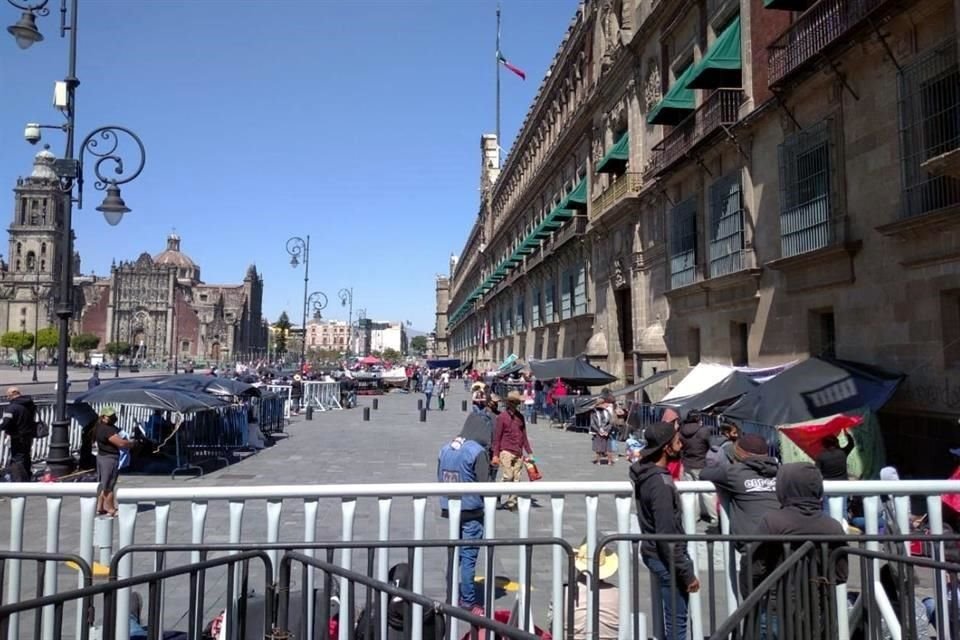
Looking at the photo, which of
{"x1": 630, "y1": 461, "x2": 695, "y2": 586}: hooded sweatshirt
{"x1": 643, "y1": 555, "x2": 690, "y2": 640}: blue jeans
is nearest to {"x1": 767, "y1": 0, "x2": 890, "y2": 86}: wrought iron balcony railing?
{"x1": 630, "y1": 461, "x2": 695, "y2": 586}: hooded sweatshirt

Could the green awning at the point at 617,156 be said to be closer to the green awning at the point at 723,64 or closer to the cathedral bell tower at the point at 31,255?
the green awning at the point at 723,64

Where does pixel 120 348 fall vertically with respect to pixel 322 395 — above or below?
above

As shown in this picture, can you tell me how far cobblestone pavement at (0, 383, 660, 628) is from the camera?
707 cm

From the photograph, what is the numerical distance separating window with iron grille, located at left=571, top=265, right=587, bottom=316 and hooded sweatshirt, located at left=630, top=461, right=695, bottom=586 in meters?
25.3

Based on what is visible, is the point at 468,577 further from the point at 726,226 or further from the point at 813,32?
the point at 726,226

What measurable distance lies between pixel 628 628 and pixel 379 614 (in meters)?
1.64

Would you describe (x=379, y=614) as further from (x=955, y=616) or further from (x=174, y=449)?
(x=174, y=449)

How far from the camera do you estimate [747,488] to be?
4.85 m

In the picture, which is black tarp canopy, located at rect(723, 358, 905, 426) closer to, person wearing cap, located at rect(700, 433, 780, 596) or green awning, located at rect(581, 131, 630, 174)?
person wearing cap, located at rect(700, 433, 780, 596)

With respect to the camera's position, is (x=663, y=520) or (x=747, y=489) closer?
(x=663, y=520)

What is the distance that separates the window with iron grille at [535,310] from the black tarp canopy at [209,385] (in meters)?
23.0

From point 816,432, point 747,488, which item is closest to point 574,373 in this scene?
point 816,432

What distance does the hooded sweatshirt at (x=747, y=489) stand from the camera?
4.80 m

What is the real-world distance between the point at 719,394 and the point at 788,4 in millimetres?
7087
